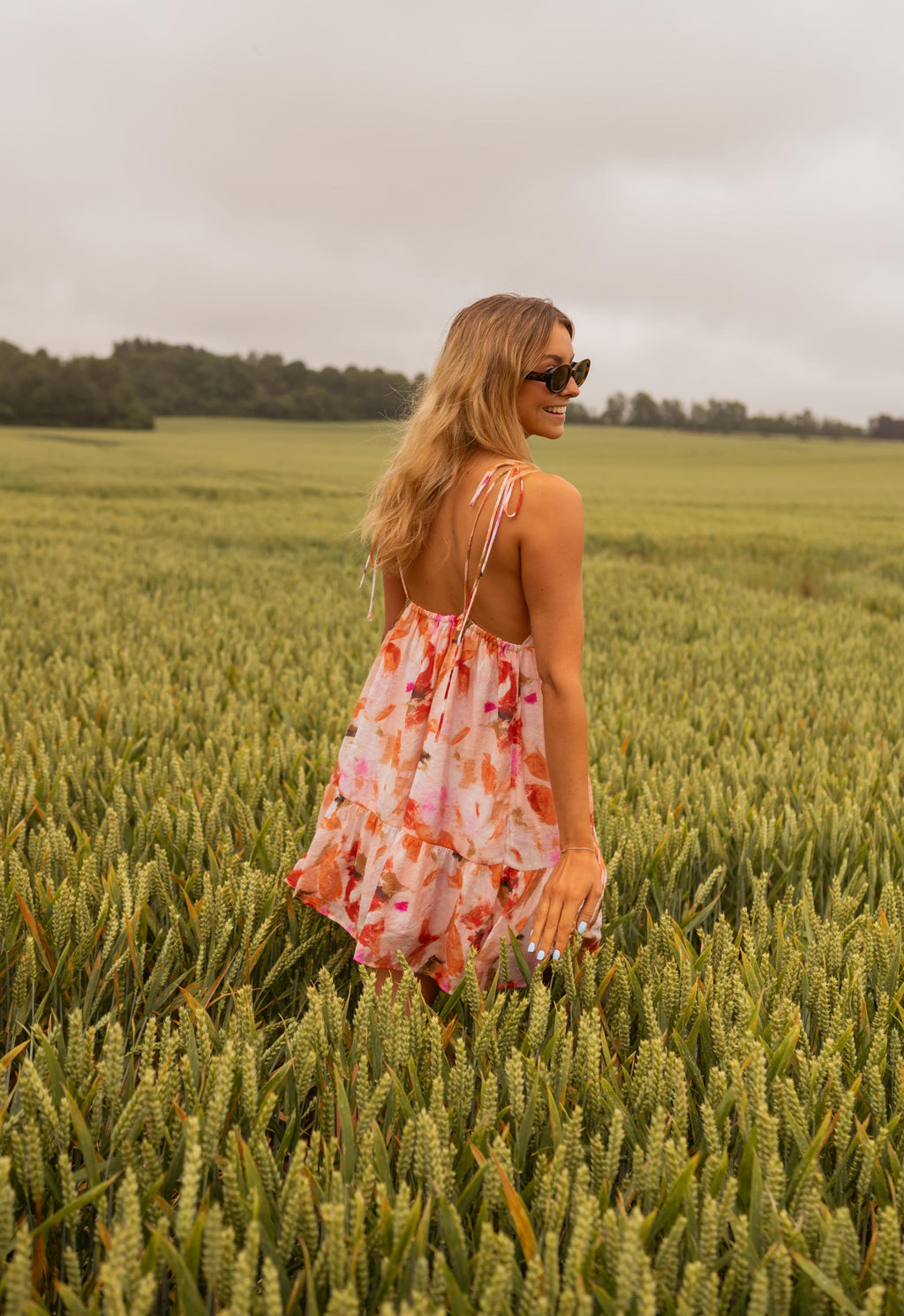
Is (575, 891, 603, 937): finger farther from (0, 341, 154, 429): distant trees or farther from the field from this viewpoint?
(0, 341, 154, 429): distant trees

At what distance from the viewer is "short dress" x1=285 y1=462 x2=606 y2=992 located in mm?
1683

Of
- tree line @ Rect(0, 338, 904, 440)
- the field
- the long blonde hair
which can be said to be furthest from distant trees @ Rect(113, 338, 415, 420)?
the long blonde hair

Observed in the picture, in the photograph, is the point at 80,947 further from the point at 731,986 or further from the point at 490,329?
the point at 490,329

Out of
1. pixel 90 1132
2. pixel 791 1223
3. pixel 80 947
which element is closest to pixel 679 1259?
pixel 791 1223

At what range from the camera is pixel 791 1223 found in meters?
1.09

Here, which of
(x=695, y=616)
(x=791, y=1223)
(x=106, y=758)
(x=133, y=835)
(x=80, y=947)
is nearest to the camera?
(x=791, y=1223)

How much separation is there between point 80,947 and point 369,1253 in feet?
3.15

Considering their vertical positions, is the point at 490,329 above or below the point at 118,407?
below

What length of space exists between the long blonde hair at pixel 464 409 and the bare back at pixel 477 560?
3 centimetres

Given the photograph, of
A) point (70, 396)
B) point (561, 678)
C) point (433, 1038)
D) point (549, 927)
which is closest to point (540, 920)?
point (549, 927)

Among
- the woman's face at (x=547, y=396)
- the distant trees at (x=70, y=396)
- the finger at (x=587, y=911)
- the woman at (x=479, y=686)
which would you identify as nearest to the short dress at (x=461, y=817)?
the woman at (x=479, y=686)

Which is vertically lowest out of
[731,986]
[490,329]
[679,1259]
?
[679,1259]

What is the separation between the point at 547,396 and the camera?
1.65 meters

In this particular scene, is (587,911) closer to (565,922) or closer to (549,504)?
(565,922)
